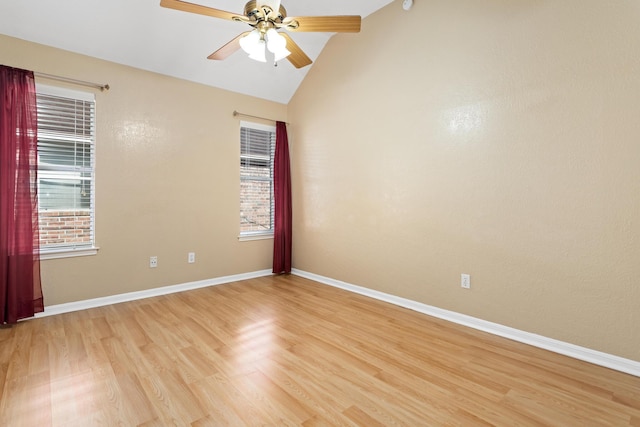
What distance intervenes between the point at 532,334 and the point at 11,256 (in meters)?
4.52

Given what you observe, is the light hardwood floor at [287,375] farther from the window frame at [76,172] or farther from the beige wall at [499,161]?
the window frame at [76,172]

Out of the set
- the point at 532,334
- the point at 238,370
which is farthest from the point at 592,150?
the point at 238,370

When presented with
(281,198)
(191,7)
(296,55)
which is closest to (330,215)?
(281,198)

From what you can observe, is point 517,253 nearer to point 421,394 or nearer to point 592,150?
point 592,150

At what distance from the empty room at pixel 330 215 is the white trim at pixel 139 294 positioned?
0.07 ft

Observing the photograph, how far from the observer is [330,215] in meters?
4.28

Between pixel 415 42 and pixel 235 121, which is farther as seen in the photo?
pixel 235 121

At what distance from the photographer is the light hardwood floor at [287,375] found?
5.54 feet

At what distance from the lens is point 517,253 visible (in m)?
2.63

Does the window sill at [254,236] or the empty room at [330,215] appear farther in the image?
the window sill at [254,236]

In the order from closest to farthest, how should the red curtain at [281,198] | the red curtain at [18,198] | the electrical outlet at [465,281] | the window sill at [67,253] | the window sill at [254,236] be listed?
the red curtain at [18,198], the electrical outlet at [465,281], the window sill at [67,253], the window sill at [254,236], the red curtain at [281,198]

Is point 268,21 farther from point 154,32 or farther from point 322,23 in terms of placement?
point 154,32

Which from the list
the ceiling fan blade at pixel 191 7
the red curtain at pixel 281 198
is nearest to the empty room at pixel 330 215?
the ceiling fan blade at pixel 191 7

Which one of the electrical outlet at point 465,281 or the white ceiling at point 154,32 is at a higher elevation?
the white ceiling at point 154,32
